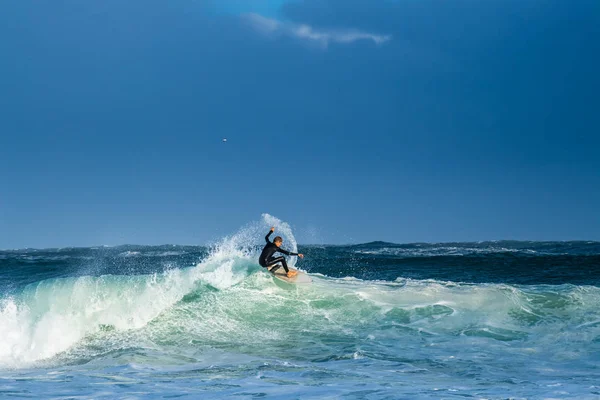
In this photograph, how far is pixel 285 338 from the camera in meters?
11.4

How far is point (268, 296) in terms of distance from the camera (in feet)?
49.4

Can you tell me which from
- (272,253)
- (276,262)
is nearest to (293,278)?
(276,262)

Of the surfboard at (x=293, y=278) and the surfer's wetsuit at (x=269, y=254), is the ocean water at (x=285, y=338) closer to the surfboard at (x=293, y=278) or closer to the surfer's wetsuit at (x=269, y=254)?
the surfboard at (x=293, y=278)

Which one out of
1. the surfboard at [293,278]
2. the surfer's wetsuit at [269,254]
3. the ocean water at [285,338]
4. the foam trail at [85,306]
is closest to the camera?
the ocean water at [285,338]

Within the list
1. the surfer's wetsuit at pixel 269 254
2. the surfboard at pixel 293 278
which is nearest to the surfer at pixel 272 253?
the surfer's wetsuit at pixel 269 254

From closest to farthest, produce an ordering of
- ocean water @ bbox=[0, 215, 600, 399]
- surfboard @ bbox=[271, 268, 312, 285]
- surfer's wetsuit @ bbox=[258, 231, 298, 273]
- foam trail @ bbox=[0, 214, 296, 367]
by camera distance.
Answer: ocean water @ bbox=[0, 215, 600, 399] < foam trail @ bbox=[0, 214, 296, 367] < surfer's wetsuit @ bbox=[258, 231, 298, 273] < surfboard @ bbox=[271, 268, 312, 285]

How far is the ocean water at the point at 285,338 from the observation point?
24.5 feet

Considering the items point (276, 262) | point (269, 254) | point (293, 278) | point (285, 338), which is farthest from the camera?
point (276, 262)

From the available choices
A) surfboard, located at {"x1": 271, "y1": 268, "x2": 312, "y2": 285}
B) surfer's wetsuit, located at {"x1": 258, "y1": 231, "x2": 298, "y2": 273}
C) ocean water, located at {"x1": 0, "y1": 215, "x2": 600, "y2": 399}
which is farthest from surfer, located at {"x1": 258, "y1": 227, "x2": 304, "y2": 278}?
ocean water, located at {"x1": 0, "y1": 215, "x2": 600, "y2": 399}

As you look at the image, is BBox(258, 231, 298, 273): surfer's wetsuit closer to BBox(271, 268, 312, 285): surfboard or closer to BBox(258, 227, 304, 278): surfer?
BBox(258, 227, 304, 278): surfer

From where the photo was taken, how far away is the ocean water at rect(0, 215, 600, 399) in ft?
24.5

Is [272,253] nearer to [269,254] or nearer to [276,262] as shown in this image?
[269,254]

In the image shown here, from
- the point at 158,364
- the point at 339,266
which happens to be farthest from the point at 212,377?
the point at 339,266

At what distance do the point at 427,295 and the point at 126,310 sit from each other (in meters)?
7.77
